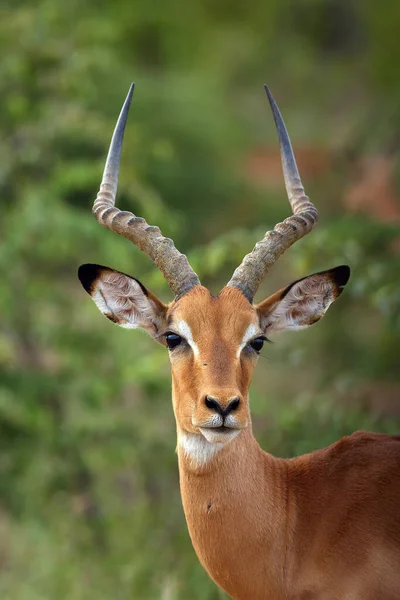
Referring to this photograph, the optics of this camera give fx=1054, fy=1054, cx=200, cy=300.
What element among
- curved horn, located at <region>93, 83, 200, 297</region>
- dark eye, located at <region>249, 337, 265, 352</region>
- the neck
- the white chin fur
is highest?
Answer: curved horn, located at <region>93, 83, 200, 297</region>

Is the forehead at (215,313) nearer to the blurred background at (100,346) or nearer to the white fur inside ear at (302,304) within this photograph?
the white fur inside ear at (302,304)

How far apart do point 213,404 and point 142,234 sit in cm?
134

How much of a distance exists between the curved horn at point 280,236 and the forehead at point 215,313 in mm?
131

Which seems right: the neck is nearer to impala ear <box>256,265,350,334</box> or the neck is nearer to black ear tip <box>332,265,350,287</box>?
impala ear <box>256,265,350,334</box>

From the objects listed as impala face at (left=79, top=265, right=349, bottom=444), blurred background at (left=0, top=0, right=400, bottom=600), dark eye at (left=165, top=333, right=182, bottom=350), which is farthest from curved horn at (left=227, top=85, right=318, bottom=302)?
blurred background at (left=0, top=0, right=400, bottom=600)

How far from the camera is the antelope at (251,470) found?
18.5ft

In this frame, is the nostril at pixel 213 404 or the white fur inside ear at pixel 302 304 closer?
the nostril at pixel 213 404

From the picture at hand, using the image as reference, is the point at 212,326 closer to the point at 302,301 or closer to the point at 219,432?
the point at 219,432

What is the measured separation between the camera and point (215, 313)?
5855mm

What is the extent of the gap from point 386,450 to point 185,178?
1388 cm

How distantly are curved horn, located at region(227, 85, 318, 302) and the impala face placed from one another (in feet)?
0.38

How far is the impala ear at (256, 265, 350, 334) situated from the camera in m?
6.19

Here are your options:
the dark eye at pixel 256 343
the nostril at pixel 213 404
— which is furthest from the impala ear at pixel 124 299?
the nostril at pixel 213 404

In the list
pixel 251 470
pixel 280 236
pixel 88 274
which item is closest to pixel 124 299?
pixel 88 274
